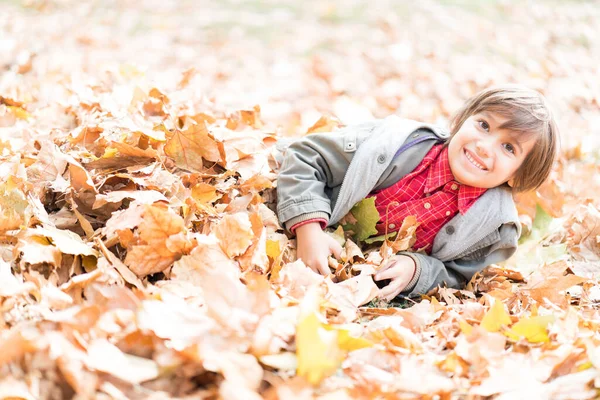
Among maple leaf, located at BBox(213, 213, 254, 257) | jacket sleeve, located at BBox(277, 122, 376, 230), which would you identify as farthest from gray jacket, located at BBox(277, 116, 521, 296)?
maple leaf, located at BBox(213, 213, 254, 257)

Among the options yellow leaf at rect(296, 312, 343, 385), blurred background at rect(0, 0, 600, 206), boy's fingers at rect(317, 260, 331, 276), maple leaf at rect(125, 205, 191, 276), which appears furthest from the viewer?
blurred background at rect(0, 0, 600, 206)

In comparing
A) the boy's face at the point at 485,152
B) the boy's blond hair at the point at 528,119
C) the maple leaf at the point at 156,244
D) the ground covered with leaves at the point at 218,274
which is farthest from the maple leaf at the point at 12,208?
the boy's blond hair at the point at 528,119

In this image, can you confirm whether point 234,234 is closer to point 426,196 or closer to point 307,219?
point 307,219

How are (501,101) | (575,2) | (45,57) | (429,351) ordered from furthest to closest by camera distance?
(575,2) < (45,57) < (501,101) < (429,351)

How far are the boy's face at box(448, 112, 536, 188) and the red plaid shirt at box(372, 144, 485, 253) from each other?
5 cm

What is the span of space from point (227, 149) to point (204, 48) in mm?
2769

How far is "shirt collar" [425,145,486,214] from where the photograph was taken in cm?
219

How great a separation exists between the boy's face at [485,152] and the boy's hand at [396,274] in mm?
348

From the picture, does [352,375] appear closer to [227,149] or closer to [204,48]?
[227,149]

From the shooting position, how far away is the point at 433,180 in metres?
2.20

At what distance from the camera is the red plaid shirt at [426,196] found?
220 centimetres

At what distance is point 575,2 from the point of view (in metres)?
6.75

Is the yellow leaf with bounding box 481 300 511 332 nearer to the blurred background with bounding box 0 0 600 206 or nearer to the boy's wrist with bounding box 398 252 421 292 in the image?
the boy's wrist with bounding box 398 252 421 292

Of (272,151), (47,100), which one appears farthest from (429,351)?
(47,100)
